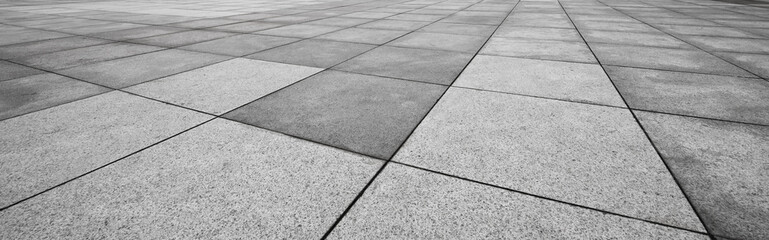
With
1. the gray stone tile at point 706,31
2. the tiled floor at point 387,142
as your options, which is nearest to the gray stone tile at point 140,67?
the tiled floor at point 387,142

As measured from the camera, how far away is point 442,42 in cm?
689

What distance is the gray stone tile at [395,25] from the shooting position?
8.72m

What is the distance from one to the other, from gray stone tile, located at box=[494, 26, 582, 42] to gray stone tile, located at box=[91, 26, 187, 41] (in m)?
8.14

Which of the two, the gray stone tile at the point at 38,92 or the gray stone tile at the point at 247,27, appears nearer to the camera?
the gray stone tile at the point at 38,92

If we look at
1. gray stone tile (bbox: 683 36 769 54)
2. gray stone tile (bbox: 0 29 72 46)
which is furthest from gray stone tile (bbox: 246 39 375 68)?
gray stone tile (bbox: 683 36 769 54)

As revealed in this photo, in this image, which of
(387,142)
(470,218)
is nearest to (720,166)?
(470,218)

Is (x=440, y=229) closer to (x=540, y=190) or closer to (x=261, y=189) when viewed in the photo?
(x=540, y=190)

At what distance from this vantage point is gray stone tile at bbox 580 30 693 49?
654cm

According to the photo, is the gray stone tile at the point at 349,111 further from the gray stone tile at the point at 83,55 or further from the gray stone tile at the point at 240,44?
the gray stone tile at the point at 83,55

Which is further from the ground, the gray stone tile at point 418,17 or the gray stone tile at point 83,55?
the gray stone tile at point 418,17

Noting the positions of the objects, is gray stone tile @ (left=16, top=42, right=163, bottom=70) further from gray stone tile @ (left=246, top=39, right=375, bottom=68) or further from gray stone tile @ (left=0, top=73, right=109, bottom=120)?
gray stone tile @ (left=246, top=39, right=375, bottom=68)

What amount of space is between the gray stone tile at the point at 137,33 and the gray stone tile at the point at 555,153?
7758 mm

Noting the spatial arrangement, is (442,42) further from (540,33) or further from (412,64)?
(540,33)

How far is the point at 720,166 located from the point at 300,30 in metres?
8.06
